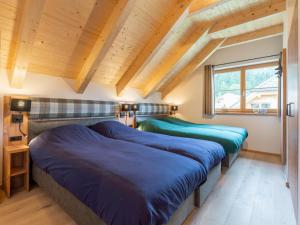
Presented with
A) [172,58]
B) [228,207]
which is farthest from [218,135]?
[172,58]

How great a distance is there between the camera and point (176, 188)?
123 cm

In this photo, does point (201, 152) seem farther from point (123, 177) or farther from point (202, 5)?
point (202, 5)

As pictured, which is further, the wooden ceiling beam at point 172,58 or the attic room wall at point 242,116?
the attic room wall at point 242,116

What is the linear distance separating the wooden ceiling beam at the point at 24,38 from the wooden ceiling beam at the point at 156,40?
1693 millimetres

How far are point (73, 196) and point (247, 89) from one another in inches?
177

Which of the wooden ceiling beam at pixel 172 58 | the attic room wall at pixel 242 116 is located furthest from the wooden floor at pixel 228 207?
the wooden ceiling beam at pixel 172 58

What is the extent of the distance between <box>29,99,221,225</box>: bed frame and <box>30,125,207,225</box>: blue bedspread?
0.12m

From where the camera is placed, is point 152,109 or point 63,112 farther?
point 152,109

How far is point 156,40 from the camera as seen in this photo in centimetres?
274

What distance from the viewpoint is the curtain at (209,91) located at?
175 inches

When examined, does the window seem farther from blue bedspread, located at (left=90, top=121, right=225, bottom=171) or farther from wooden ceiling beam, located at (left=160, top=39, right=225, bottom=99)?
blue bedspread, located at (left=90, top=121, right=225, bottom=171)

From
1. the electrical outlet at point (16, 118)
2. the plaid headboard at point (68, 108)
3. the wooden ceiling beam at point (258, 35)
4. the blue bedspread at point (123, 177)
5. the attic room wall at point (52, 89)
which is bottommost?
the blue bedspread at point (123, 177)

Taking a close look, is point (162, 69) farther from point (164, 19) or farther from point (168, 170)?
point (168, 170)

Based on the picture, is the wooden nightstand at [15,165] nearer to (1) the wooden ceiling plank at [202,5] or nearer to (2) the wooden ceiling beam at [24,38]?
(2) the wooden ceiling beam at [24,38]
